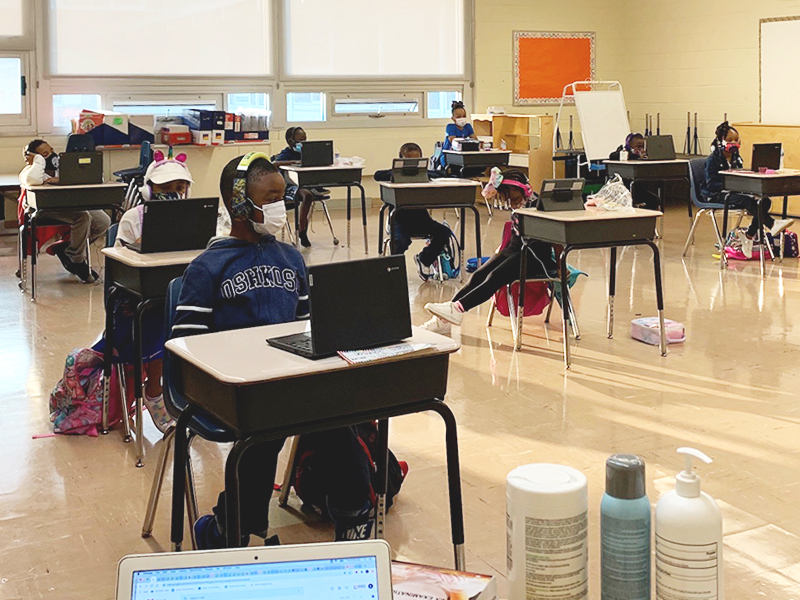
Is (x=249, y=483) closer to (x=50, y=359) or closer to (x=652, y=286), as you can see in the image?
(x=50, y=359)

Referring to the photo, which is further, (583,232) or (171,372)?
(583,232)

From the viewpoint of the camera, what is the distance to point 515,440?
400 centimetres

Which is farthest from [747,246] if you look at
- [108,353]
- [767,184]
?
[108,353]

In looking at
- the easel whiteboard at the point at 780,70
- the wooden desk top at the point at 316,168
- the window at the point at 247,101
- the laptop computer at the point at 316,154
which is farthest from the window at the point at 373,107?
the easel whiteboard at the point at 780,70

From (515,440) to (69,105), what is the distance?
8556 millimetres

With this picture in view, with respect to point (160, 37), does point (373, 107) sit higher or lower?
lower

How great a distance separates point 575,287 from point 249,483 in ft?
15.9

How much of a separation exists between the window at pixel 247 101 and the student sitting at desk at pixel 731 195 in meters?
5.65

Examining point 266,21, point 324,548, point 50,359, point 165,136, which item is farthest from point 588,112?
point 324,548

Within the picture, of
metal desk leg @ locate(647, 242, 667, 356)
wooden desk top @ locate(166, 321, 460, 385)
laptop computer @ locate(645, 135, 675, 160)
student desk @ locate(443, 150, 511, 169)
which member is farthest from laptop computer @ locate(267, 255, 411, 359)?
student desk @ locate(443, 150, 511, 169)

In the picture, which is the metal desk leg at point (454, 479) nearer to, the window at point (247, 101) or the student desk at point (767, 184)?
the student desk at point (767, 184)

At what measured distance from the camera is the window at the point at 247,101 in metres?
12.0

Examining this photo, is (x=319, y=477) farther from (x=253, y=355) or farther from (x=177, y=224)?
(x=177, y=224)

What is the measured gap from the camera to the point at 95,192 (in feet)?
23.3
